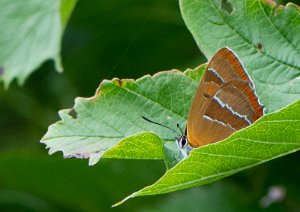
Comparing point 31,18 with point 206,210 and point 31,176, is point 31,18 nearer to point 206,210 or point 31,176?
point 31,176

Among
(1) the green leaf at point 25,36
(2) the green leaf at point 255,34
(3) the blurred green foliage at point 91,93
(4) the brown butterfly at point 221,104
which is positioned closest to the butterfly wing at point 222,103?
(4) the brown butterfly at point 221,104

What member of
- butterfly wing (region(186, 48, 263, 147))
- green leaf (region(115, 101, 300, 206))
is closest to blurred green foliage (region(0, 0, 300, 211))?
butterfly wing (region(186, 48, 263, 147))

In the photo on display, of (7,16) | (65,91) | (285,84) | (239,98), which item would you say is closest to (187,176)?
(239,98)

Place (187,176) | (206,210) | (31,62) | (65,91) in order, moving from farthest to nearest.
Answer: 1. (65,91)
2. (206,210)
3. (31,62)
4. (187,176)

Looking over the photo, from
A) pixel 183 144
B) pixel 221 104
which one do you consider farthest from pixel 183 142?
pixel 221 104

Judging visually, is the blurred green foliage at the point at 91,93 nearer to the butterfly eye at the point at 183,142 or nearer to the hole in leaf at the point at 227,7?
the hole in leaf at the point at 227,7

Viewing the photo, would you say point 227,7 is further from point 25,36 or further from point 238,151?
point 25,36

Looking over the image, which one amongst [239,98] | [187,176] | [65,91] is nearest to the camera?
[187,176]

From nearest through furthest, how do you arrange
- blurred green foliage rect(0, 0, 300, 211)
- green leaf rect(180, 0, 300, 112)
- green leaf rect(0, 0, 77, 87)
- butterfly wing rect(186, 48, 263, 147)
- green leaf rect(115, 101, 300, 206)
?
green leaf rect(115, 101, 300, 206), butterfly wing rect(186, 48, 263, 147), green leaf rect(180, 0, 300, 112), green leaf rect(0, 0, 77, 87), blurred green foliage rect(0, 0, 300, 211)

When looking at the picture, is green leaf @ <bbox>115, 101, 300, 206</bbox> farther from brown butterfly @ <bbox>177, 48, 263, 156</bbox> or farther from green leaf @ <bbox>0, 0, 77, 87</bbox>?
green leaf @ <bbox>0, 0, 77, 87</bbox>
